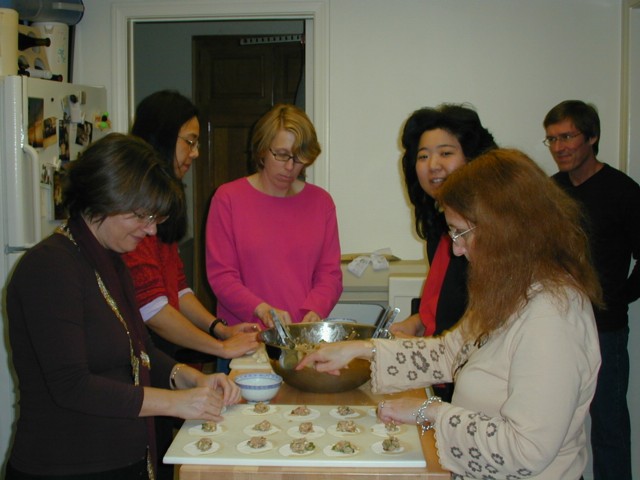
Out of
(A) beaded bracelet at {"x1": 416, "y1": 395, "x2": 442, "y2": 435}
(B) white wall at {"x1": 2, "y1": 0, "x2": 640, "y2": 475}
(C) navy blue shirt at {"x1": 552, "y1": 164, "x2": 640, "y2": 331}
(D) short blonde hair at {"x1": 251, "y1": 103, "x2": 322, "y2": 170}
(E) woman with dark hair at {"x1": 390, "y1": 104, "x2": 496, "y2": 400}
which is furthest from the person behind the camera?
(B) white wall at {"x1": 2, "y1": 0, "x2": 640, "y2": 475}

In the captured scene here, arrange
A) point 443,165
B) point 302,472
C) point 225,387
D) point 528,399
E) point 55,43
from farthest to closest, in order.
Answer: point 55,43, point 443,165, point 225,387, point 302,472, point 528,399

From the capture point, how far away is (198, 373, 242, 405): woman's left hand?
5.02 ft

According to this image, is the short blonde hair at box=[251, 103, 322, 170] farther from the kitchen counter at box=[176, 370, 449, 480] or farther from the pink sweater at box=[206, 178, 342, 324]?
the kitchen counter at box=[176, 370, 449, 480]

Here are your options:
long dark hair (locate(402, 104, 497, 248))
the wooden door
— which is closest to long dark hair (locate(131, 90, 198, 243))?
long dark hair (locate(402, 104, 497, 248))

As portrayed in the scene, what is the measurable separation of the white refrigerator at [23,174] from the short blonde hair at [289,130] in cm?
100

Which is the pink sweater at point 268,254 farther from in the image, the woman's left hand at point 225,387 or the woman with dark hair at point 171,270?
the woman's left hand at point 225,387

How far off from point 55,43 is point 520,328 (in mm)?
2819

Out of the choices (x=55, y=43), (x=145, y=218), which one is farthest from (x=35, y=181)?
(x=145, y=218)

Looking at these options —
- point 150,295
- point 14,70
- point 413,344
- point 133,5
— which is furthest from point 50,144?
point 413,344

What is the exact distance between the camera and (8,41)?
276 cm

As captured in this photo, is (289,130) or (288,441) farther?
(289,130)

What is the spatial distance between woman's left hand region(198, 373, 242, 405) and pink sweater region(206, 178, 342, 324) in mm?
633

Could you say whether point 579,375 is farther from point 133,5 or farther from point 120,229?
point 133,5

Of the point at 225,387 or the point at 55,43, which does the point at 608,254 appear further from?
the point at 55,43
